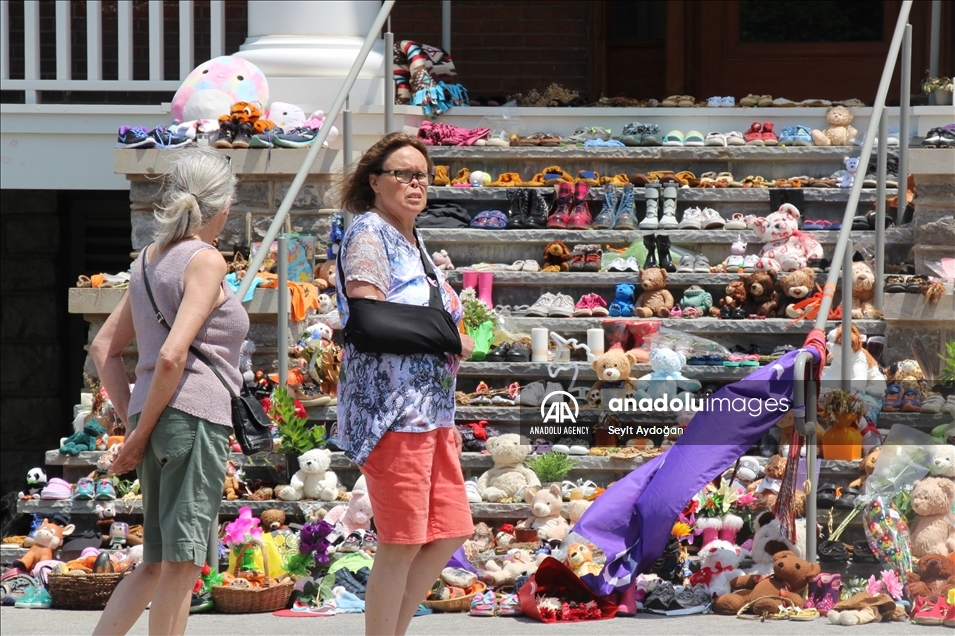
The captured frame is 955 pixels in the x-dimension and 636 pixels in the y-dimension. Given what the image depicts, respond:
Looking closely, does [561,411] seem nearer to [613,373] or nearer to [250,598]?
[613,373]

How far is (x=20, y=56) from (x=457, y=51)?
3.36 m

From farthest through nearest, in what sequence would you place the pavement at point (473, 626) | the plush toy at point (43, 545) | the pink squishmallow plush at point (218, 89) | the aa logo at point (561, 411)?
the pink squishmallow plush at point (218, 89)
the aa logo at point (561, 411)
the plush toy at point (43, 545)
the pavement at point (473, 626)

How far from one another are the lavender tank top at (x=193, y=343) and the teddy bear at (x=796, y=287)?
11.3 feet

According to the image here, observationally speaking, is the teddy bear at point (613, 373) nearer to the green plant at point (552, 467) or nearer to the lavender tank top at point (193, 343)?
the green plant at point (552, 467)

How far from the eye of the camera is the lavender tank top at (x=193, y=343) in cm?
324

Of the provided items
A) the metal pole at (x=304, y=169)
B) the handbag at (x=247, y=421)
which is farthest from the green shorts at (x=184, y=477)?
the metal pole at (x=304, y=169)

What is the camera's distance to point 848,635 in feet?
13.3

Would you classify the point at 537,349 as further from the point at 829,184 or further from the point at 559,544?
the point at 829,184

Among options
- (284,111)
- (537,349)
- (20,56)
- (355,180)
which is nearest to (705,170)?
(537,349)

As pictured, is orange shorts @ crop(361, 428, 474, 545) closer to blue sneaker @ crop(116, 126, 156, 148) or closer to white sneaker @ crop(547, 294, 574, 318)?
white sneaker @ crop(547, 294, 574, 318)

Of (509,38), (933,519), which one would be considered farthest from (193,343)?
(509,38)

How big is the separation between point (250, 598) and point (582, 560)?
1.20 m

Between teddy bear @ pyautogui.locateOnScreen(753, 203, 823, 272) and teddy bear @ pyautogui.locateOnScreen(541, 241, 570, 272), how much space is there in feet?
3.15

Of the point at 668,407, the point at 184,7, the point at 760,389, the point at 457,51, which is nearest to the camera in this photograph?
the point at 760,389
